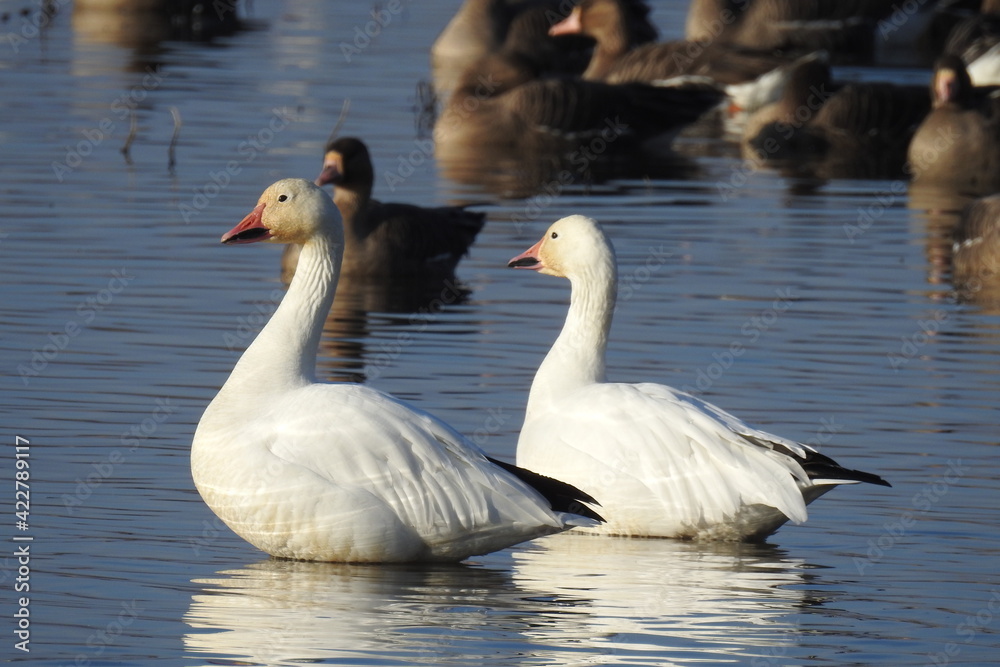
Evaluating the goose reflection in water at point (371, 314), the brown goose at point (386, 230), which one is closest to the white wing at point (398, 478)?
the goose reflection in water at point (371, 314)

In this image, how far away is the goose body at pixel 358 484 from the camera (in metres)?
6.62

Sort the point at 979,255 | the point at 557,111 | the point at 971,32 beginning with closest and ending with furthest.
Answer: the point at 979,255, the point at 557,111, the point at 971,32

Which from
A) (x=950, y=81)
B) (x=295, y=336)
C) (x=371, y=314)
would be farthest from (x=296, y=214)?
(x=950, y=81)

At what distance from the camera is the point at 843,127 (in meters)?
20.5

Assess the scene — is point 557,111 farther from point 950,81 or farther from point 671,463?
point 671,463

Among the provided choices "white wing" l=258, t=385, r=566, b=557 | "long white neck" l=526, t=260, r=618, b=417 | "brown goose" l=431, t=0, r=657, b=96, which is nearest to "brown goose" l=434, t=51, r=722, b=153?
"brown goose" l=431, t=0, r=657, b=96

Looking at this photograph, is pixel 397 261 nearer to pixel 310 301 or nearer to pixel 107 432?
pixel 107 432

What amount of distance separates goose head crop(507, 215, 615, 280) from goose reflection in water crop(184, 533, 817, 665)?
5.09ft

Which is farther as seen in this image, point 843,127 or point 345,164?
point 843,127

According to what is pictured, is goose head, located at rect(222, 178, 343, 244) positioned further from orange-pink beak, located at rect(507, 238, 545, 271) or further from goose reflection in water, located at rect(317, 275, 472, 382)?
goose reflection in water, located at rect(317, 275, 472, 382)

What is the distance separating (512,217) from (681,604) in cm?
905

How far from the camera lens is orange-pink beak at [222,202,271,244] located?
748cm

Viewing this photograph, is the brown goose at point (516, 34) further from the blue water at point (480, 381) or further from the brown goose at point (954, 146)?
the brown goose at point (954, 146)

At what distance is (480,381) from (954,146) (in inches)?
378
